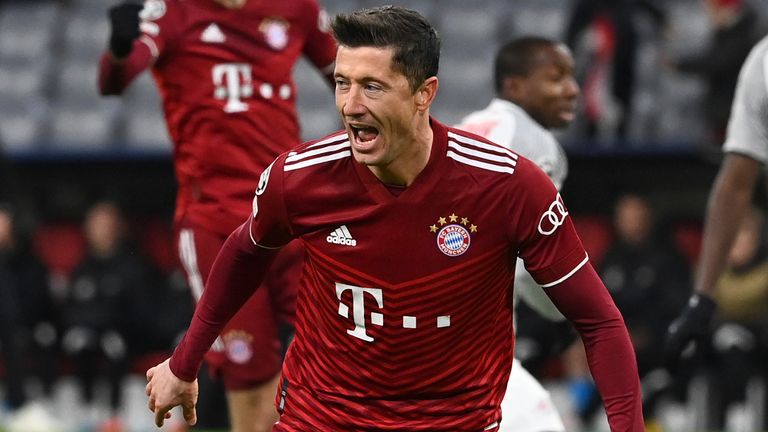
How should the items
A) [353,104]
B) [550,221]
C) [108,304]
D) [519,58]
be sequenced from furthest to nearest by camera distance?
[108,304] → [519,58] → [550,221] → [353,104]

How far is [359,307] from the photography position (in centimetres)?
437

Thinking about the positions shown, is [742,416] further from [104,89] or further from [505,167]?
[505,167]

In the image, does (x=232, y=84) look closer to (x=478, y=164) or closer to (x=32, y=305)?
(x=478, y=164)

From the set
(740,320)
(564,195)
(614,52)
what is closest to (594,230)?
(564,195)

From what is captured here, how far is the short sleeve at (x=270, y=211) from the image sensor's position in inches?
170

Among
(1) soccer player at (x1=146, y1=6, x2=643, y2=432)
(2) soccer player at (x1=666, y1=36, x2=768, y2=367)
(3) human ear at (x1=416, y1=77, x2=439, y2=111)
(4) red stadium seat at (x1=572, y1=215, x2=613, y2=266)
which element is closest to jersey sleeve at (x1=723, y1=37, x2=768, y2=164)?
(2) soccer player at (x1=666, y1=36, x2=768, y2=367)

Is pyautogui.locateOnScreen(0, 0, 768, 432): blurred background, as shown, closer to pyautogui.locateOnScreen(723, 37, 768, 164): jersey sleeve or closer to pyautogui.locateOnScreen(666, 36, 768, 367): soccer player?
pyautogui.locateOnScreen(666, 36, 768, 367): soccer player

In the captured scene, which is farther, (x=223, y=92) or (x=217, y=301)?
(x=223, y=92)

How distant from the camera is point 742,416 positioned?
10383 mm

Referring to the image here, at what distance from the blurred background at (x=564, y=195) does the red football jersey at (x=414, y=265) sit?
16.9 ft

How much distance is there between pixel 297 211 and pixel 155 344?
23.6 ft

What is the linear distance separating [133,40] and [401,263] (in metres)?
1.93

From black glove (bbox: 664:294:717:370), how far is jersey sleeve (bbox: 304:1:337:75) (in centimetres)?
173

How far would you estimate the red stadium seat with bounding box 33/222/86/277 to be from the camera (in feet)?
39.8
